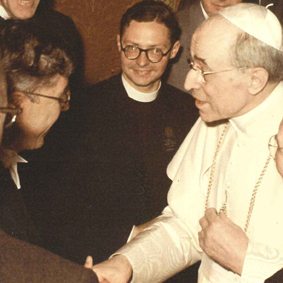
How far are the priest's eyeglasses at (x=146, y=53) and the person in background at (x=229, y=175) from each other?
987mm

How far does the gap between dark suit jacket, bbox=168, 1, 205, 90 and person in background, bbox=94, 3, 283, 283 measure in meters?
1.46

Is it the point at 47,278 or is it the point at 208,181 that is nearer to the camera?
the point at 47,278

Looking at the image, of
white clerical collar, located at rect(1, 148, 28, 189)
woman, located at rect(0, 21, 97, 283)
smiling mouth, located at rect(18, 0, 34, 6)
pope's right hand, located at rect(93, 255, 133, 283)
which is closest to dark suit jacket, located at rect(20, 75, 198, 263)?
white clerical collar, located at rect(1, 148, 28, 189)

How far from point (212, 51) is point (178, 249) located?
3.67 feet

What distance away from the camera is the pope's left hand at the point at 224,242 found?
2.26m

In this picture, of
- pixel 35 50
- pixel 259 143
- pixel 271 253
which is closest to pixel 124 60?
pixel 35 50

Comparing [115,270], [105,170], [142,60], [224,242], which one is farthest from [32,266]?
[142,60]

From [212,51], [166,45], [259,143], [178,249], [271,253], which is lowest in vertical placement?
[178,249]

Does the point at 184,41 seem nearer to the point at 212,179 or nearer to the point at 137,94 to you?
the point at 137,94

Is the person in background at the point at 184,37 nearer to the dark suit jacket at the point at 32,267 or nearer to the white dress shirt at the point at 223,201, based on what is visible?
the white dress shirt at the point at 223,201

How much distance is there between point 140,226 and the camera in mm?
3041

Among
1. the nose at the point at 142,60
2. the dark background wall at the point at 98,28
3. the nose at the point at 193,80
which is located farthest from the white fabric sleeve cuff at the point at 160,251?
the dark background wall at the point at 98,28

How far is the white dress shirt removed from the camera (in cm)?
225

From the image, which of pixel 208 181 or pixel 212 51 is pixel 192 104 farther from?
pixel 212 51
